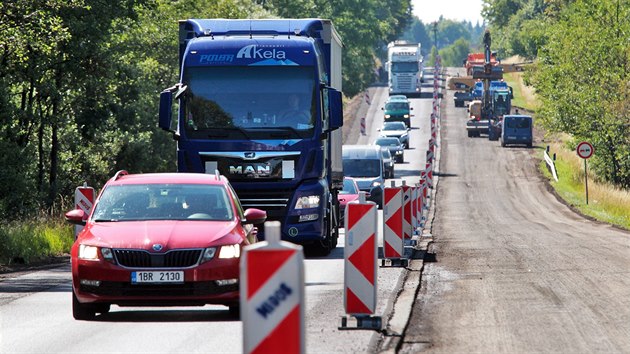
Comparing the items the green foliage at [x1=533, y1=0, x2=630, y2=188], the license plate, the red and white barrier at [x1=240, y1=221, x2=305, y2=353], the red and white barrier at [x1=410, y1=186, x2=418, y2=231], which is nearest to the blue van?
the green foliage at [x1=533, y1=0, x2=630, y2=188]

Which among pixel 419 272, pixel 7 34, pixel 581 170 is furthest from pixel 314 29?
pixel 581 170

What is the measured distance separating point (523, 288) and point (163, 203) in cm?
529

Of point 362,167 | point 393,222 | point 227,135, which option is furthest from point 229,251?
point 362,167

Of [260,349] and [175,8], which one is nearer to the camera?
[260,349]

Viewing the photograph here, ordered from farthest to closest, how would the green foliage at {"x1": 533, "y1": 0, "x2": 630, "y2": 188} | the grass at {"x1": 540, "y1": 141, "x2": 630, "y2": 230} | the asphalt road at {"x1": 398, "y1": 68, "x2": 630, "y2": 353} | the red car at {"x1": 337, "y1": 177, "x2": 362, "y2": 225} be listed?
the green foliage at {"x1": 533, "y1": 0, "x2": 630, "y2": 188} < the grass at {"x1": 540, "y1": 141, "x2": 630, "y2": 230} < the red car at {"x1": 337, "y1": 177, "x2": 362, "y2": 225} < the asphalt road at {"x1": 398, "y1": 68, "x2": 630, "y2": 353}

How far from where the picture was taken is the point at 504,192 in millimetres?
60469

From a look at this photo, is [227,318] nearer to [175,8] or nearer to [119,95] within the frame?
[119,95]

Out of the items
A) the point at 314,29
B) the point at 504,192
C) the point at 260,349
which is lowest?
the point at 504,192

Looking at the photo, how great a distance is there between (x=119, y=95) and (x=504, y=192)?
22.3m

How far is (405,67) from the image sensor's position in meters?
112

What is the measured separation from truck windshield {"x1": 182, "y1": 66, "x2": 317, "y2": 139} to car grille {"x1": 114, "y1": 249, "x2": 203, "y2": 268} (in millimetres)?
8506

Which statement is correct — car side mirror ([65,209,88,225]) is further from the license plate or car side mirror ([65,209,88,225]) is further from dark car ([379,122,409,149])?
dark car ([379,122,409,149])

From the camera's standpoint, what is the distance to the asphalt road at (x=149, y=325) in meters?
11.9

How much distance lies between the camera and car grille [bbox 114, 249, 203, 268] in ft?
42.3
